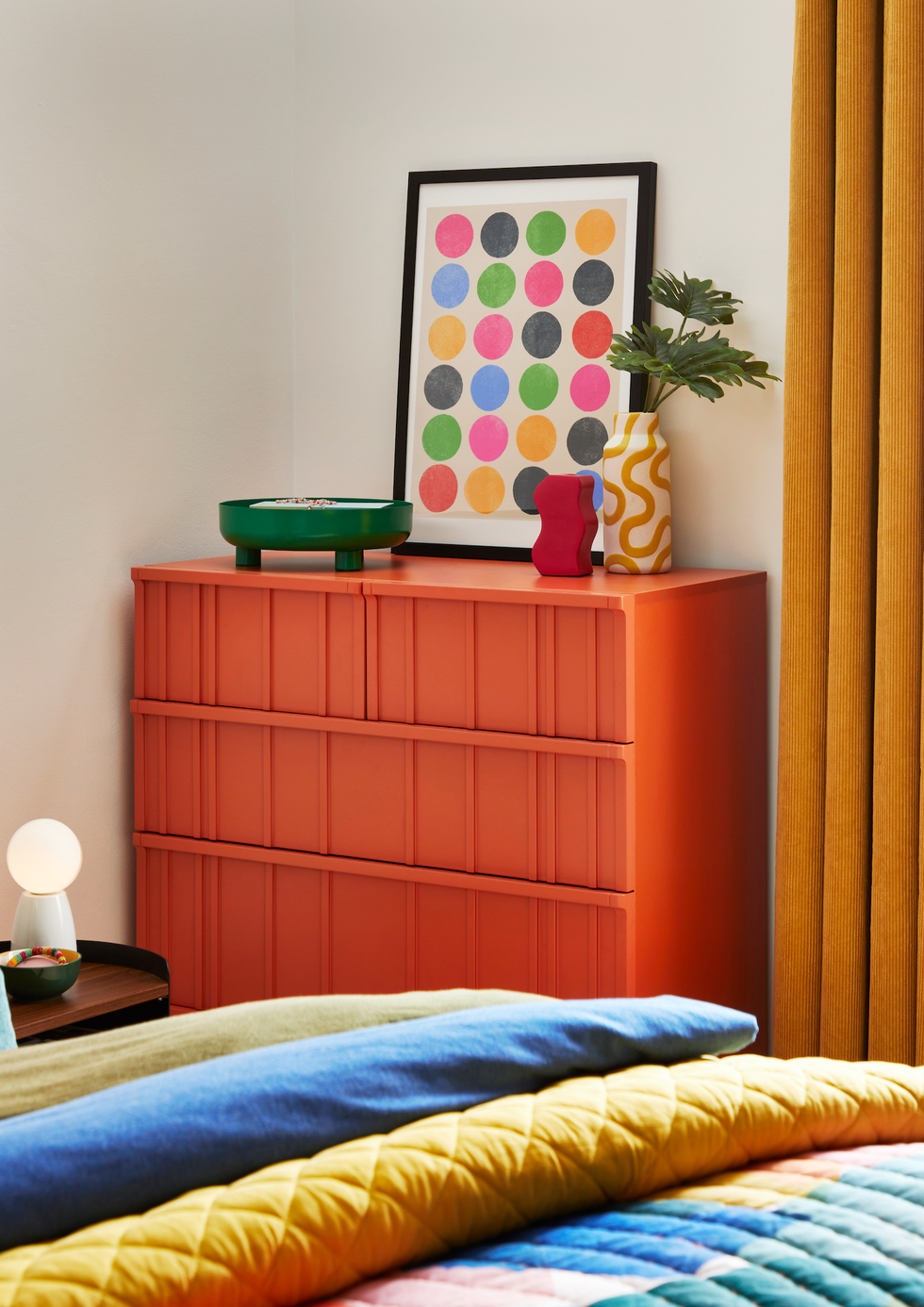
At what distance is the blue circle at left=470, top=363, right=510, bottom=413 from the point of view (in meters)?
2.59

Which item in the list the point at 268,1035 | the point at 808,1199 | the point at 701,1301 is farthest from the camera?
the point at 268,1035

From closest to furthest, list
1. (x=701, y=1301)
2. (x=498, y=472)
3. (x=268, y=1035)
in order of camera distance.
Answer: (x=701, y=1301) → (x=268, y=1035) → (x=498, y=472)

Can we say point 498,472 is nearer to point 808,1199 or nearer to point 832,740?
point 832,740

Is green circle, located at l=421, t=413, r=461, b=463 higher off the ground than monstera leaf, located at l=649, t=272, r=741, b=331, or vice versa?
monstera leaf, located at l=649, t=272, r=741, b=331

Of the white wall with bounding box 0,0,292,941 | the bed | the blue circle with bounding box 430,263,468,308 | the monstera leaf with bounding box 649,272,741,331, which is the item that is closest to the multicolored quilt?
the bed

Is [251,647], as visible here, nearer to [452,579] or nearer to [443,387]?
[452,579]

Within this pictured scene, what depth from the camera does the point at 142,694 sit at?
2.41m

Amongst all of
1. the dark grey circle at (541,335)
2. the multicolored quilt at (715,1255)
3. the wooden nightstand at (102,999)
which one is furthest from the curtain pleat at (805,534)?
the multicolored quilt at (715,1255)

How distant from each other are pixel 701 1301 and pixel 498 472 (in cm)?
202

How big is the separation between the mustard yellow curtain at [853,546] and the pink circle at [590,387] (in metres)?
0.41

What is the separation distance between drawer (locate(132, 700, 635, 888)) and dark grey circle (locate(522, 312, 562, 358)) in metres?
0.83

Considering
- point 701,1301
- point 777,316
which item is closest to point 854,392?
point 777,316

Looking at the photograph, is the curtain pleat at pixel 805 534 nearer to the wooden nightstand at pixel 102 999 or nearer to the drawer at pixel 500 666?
the drawer at pixel 500 666

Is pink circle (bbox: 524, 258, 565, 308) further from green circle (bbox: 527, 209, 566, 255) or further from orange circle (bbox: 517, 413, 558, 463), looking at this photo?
orange circle (bbox: 517, 413, 558, 463)
